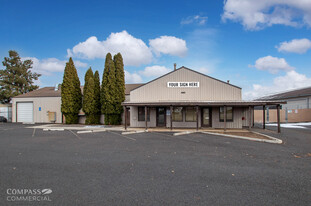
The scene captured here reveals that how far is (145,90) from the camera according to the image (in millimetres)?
17969

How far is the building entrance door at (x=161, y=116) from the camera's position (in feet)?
58.0

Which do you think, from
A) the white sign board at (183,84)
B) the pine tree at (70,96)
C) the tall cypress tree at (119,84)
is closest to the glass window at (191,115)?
the white sign board at (183,84)

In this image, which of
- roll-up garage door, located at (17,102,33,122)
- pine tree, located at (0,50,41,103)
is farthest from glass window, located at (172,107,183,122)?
pine tree, located at (0,50,41,103)

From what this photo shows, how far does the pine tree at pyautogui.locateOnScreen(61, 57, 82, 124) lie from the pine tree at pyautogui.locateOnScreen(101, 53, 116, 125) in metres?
3.97

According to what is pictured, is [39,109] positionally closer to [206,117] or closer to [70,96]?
[70,96]

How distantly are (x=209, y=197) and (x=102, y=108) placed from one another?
19.5m

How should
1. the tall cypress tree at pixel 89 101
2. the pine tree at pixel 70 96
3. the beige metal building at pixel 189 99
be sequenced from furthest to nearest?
the pine tree at pixel 70 96, the tall cypress tree at pixel 89 101, the beige metal building at pixel 189 99

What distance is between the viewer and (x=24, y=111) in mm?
25297

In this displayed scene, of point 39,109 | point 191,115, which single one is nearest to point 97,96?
point 39,109

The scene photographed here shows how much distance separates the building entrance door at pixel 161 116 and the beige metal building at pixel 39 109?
24.7 ft

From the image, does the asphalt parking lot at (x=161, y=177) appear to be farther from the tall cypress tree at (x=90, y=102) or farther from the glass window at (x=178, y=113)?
the tall cypress tree at (x=90, y=102)

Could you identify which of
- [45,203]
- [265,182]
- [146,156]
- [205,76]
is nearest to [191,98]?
[205,76]

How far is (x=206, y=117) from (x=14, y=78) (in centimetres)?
3940

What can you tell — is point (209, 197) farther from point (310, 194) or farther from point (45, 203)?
point (45, 203)
